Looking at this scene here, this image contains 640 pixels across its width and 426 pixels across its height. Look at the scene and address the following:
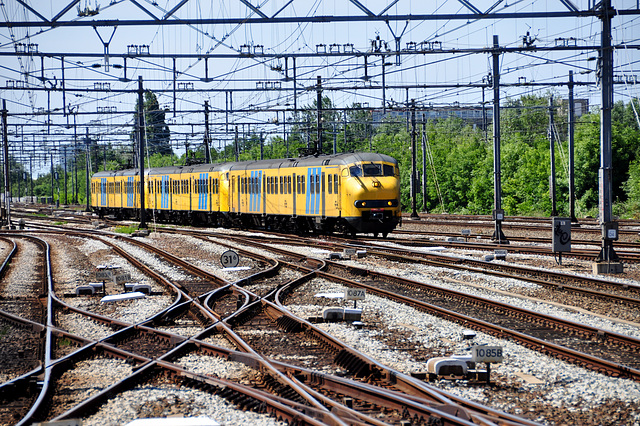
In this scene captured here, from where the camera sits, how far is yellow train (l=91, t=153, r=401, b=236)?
25641mm

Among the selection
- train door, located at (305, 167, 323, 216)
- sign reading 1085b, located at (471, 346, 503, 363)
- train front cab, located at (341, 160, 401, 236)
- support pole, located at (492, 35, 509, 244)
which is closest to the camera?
sign reading 1085b, located at (471, 346, 503, 363)

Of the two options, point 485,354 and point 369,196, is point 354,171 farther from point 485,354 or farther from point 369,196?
point 485,354

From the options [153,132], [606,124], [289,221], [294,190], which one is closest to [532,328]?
[606,124]

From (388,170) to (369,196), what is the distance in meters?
1.64

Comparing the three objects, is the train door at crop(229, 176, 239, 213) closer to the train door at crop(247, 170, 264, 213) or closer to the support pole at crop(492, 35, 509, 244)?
the train door at crop(247, 170, 264, 213)

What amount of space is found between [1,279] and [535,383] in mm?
14206

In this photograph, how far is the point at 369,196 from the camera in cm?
2539

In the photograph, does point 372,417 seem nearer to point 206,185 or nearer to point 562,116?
point 206,185

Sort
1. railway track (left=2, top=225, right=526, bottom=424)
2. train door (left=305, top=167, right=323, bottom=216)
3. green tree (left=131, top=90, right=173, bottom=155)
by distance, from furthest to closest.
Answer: green tree (left=131, top=90, right=173, bottom=155), train door (left=305, top=167, right=323, bottom=216), railway track (left=2, top=225, right=526, bottom=424)

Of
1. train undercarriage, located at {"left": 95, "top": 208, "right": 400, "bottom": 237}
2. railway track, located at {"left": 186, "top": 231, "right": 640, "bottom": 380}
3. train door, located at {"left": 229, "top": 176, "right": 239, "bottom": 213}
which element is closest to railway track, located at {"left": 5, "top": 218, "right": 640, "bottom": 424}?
railway track, located at {"left": 186, "top": 231, "right": 640, "bottom": 380}

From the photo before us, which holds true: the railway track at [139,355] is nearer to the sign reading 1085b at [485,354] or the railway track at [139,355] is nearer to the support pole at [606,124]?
the sign reading 1085b at [485,354]

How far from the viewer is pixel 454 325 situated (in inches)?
419

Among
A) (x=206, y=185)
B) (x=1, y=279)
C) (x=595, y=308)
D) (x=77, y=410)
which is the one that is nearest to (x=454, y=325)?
(x=595, y=308)

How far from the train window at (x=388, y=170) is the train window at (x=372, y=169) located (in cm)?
22
